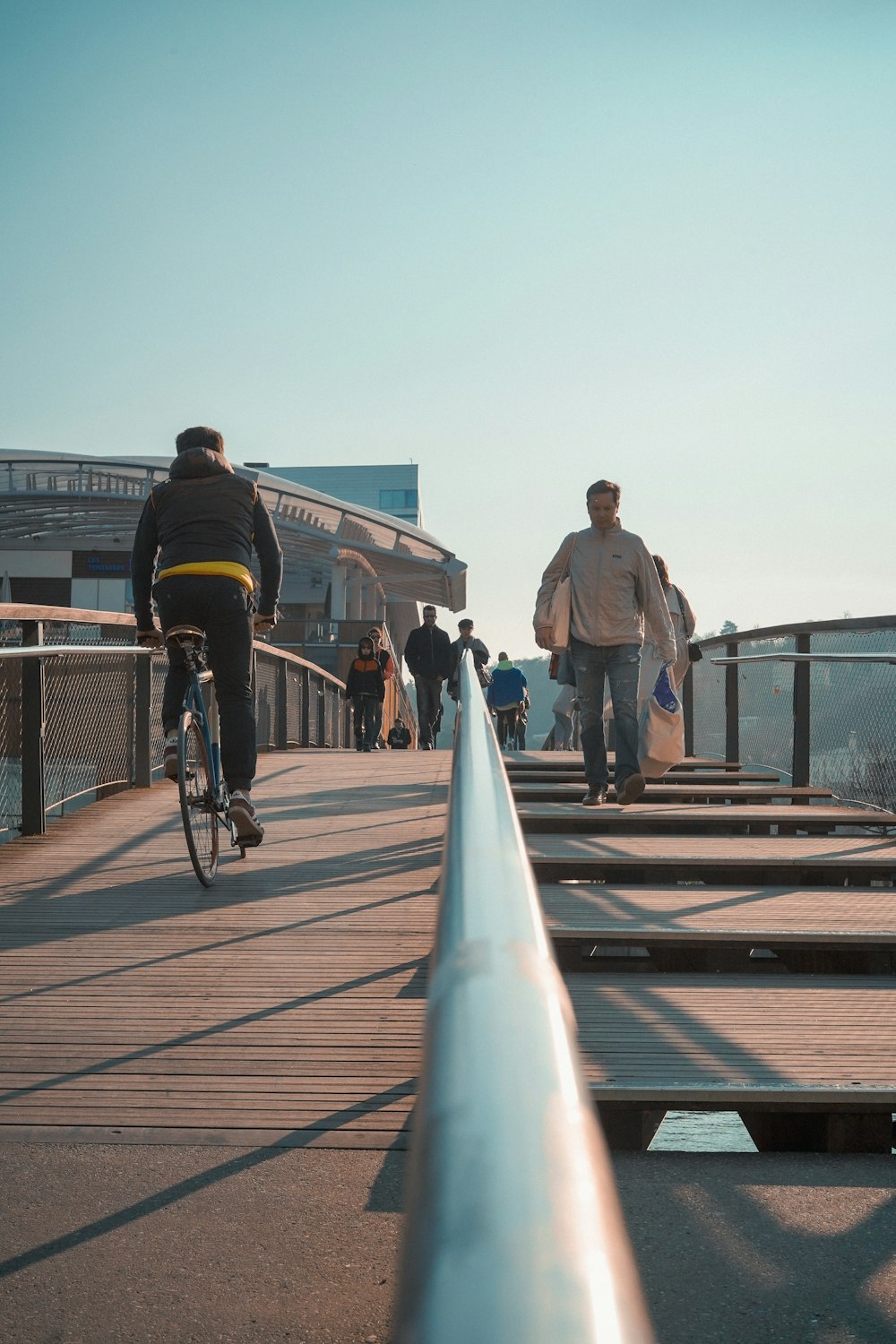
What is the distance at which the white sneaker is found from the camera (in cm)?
546

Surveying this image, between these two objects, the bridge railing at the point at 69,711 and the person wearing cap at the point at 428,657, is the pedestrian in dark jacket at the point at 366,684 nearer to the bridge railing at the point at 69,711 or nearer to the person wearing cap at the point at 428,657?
the person wearing cap at the point at 428,657

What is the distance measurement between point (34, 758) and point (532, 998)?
246 inches

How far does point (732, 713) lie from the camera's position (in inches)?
410

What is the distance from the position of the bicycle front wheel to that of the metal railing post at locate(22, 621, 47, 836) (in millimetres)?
1320

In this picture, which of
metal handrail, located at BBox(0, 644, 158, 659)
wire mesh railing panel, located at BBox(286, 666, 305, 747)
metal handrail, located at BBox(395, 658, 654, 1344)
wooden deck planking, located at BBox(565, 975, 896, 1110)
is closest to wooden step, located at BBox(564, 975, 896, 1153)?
wooden deck planking, located at BBox(565, 975, 896, 1110)

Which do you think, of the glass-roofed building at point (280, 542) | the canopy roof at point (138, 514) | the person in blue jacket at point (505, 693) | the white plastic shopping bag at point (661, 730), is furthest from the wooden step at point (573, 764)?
the canopy roof at point (138, 514)

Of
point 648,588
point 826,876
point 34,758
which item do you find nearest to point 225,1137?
point 826,876

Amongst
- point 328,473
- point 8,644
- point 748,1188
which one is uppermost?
point 328,473

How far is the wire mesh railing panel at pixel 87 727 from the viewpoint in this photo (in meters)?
6.87

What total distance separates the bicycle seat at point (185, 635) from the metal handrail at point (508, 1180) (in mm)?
4565

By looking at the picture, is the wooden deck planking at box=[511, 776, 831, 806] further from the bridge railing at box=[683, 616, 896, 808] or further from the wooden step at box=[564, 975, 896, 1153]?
the wooden step at box=[564, 975, 896, 1153]

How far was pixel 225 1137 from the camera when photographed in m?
2.67

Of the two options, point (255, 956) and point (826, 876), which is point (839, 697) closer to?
point (826, 876)

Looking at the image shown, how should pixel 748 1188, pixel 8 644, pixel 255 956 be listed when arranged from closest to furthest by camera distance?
pixel 748 1188, pixel 255 956, pixel 8 644
